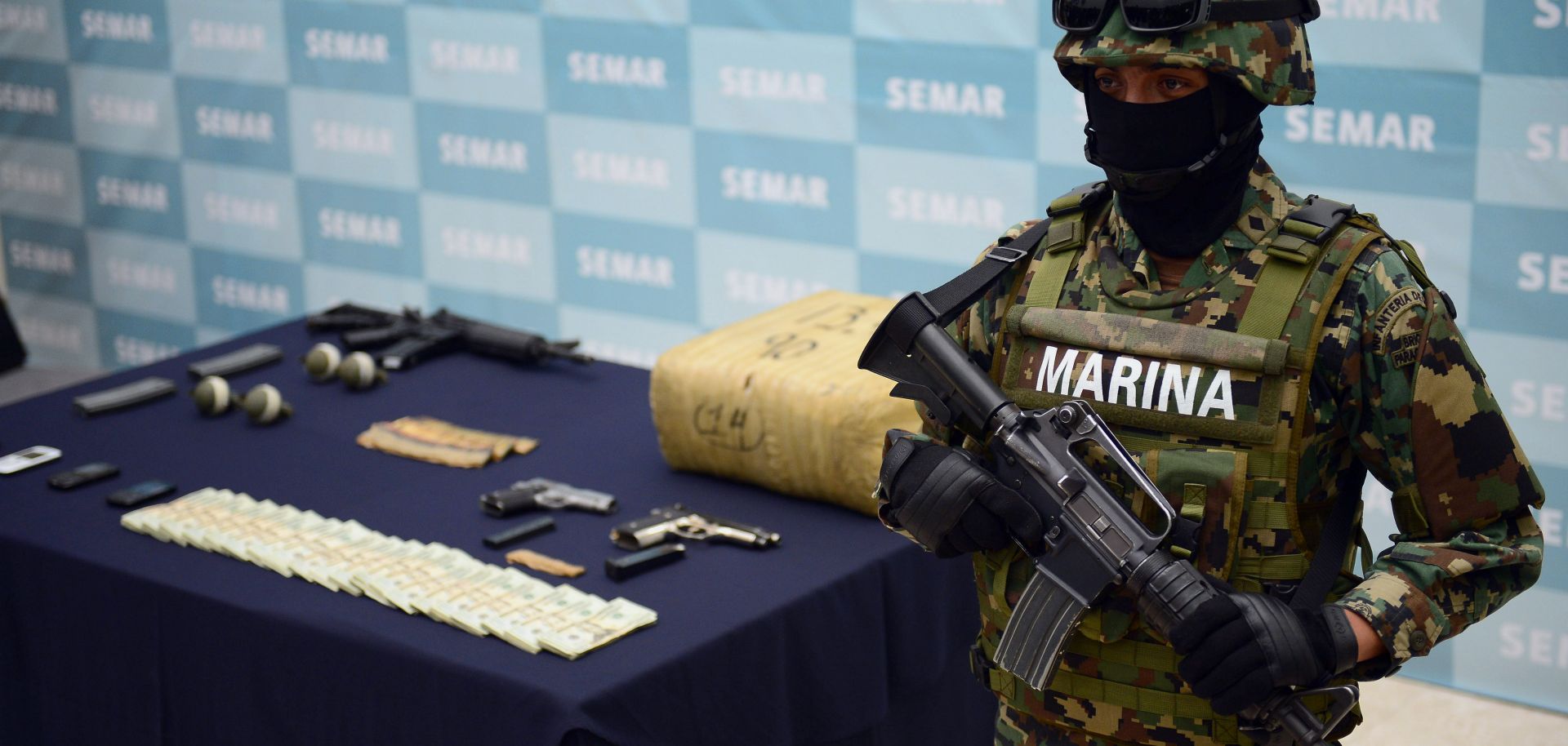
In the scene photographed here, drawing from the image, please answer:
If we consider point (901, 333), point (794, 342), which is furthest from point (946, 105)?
point (901, 333)

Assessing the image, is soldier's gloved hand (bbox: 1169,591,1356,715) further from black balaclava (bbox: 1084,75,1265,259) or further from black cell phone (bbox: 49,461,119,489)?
black cell phone (bbox: 49,461,119,489)

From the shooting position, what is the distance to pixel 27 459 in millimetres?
3199

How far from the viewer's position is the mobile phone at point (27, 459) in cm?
315

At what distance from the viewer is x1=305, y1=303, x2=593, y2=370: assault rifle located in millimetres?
3664

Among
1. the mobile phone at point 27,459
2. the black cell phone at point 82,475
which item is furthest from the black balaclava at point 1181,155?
the mobile phone at point 27,459

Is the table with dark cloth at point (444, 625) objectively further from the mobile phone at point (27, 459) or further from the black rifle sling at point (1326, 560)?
the black rifle sling at point (1326, 560)

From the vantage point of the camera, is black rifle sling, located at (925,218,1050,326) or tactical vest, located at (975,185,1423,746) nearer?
tactical vest, located at (975,185,1423,746)

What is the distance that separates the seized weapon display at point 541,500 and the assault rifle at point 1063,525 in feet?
3.37

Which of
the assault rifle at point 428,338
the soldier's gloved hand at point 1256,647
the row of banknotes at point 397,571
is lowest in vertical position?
the row of banknotes at point 397,571

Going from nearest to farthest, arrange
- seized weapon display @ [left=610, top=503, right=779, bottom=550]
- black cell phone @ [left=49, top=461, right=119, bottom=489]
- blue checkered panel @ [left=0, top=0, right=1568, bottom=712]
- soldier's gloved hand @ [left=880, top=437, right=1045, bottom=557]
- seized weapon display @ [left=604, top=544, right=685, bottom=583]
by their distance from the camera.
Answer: soldier's gloved hand @ [left=880, top=437, right=1045, bottom=557] < seized weapon display @ [left=604, top=544, right=685, bottom=583] < seized weapon display @ [left=610, top=503, right=779, bottom=550] < black cell phone @ [left=49, top=461, right=119, bottom=489] < blue checkered panel @ [left=0, top=0, right=1568, bottom=712]

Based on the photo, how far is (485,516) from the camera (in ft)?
9.37

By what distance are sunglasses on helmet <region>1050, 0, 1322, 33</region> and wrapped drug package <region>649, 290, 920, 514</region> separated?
103 centimetres

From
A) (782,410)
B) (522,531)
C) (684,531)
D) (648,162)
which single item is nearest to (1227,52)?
(782,410)

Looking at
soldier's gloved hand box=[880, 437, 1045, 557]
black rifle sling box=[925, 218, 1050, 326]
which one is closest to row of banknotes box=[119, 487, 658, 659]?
soldier's gloved hand box=[880, 437, 1045, 557]
